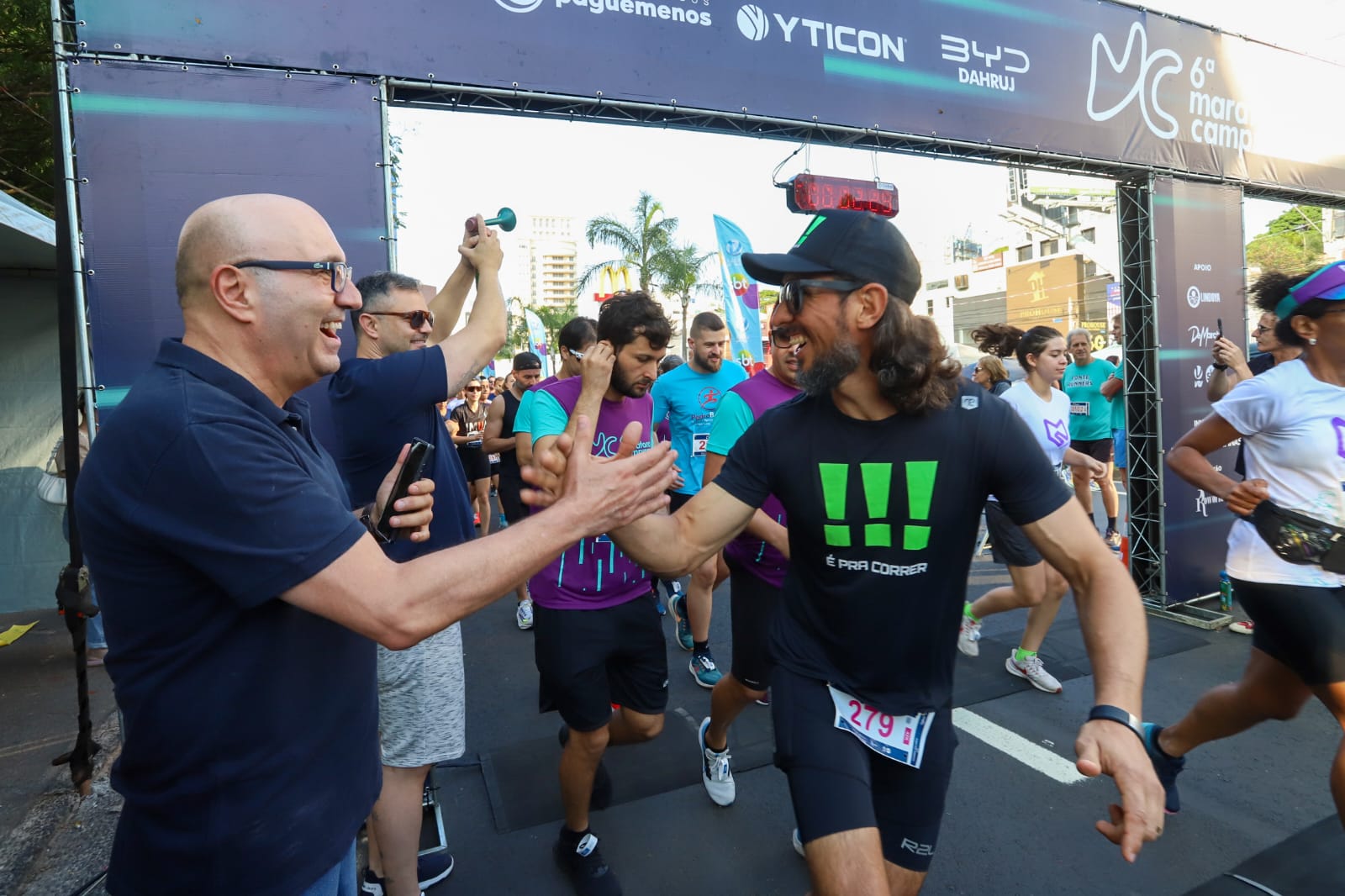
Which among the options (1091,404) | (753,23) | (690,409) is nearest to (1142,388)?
(1091,404)

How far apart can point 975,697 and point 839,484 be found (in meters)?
3.17

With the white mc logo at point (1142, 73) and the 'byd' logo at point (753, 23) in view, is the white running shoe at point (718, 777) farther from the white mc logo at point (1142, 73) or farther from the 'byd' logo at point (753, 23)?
the white mc logo at point (1142, 73)

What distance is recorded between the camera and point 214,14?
342 cm

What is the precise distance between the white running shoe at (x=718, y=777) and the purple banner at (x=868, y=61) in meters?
3.64

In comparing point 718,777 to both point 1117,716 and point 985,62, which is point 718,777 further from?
point 985,62

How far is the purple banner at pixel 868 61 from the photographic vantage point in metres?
3.62

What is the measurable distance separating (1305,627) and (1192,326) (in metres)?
4.48

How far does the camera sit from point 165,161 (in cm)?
339

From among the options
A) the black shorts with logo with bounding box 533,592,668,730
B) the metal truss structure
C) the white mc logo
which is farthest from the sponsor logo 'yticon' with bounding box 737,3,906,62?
the black shorts with logo with bounding box 533,592,668,730

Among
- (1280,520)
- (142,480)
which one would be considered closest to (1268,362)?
(1280,520)

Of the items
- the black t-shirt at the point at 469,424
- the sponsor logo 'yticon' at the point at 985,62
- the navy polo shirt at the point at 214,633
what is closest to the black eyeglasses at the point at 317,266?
the navy polo shirt at the point at 214,633

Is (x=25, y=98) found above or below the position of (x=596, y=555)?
above

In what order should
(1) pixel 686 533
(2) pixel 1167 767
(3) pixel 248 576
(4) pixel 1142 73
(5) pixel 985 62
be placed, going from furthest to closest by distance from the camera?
(4) pixel 1142 73 → (5) pixel 985 62 → (2) pixel 1167 767 → (1) pixel 686 533 → (3) pixel 248 576

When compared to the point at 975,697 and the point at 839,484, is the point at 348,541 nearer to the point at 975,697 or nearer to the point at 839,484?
the point at 839,484
